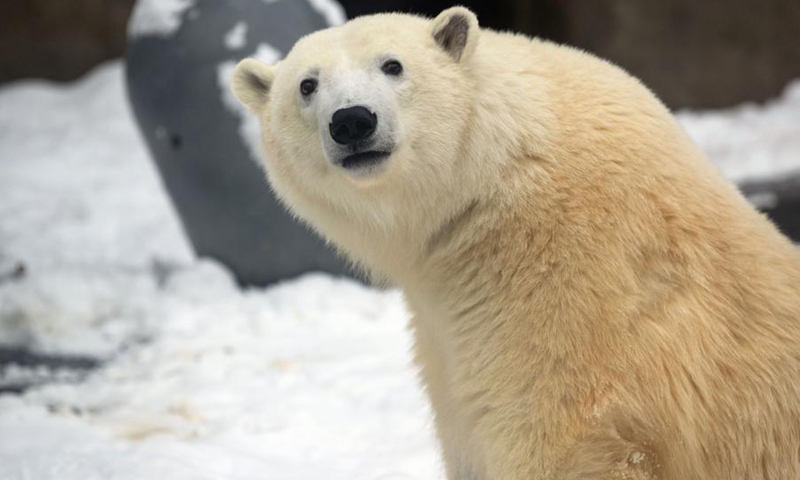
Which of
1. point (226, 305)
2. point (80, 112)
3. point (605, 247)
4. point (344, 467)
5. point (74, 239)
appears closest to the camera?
point (605, 247)

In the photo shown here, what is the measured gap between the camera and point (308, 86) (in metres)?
3.10

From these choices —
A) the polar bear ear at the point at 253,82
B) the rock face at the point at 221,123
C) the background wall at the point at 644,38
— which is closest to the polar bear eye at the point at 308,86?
the polar bear ear at the point at 253,82

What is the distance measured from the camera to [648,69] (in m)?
10.8

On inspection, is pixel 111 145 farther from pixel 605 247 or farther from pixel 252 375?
pixel 605 247

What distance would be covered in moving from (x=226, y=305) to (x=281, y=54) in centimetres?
148

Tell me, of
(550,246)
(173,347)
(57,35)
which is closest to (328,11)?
(173,347)

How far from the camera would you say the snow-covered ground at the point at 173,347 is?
4.11 metres

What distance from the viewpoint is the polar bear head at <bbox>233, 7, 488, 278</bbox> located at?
9.66 feet

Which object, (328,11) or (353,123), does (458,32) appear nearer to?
(353,123)

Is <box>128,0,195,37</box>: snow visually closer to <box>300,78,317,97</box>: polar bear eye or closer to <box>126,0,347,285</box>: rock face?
<box>126,0,347,285</box>: rock face

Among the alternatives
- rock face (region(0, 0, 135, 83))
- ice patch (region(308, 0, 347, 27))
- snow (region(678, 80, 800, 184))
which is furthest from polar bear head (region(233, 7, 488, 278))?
rock face (region(0, 0, 135, 83))

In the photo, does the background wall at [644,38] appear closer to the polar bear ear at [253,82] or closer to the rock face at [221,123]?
the rock face at [221,123]

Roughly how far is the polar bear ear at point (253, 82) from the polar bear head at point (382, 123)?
198mm

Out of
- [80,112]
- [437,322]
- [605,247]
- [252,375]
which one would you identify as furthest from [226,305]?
[80,112]
